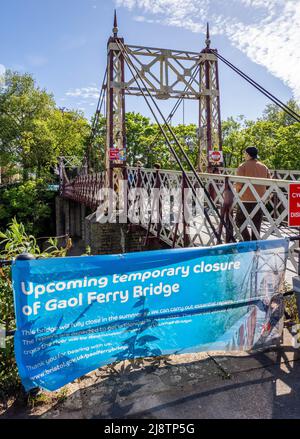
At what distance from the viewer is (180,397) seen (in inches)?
97.5

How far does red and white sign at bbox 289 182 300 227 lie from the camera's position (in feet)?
10.9

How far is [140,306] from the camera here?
262cm

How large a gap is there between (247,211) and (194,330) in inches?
92.0

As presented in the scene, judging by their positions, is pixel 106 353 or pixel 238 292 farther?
pixel 238 292

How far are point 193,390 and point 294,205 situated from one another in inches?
82.8

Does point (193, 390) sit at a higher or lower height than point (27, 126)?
lower

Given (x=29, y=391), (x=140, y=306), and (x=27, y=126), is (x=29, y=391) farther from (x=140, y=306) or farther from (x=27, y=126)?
(x=27, y=126)

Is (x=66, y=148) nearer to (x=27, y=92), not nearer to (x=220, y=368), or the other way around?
(x=27, y=92)

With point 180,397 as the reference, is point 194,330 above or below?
above

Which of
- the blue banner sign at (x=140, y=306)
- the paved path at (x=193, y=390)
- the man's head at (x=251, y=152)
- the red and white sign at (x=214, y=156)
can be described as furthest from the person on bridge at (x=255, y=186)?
the red and white sign at (x=214, y=156)

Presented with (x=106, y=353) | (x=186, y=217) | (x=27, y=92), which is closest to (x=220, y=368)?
(x=106, y=353)

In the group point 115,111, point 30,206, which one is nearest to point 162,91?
point 115,111

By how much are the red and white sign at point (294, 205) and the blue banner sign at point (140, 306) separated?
1.27 feet
